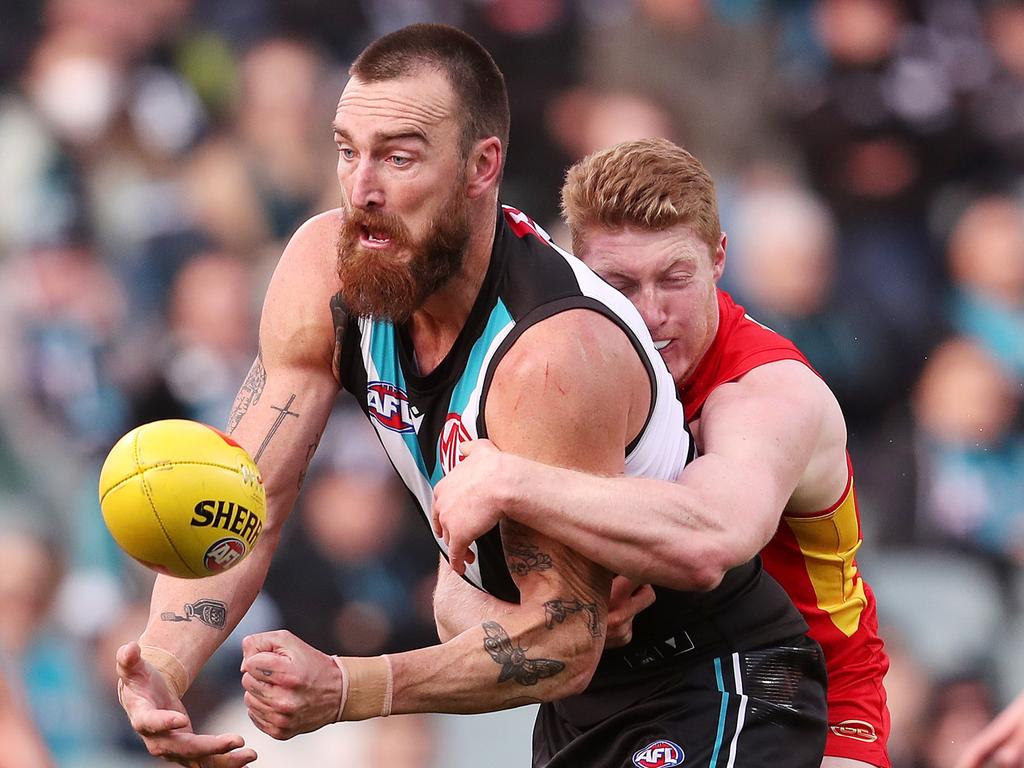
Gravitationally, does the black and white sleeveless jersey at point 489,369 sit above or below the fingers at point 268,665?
above

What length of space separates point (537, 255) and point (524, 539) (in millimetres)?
773

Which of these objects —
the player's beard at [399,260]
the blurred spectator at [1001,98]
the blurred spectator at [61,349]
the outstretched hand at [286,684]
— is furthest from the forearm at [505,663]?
the blurred spectator at [1001,98]

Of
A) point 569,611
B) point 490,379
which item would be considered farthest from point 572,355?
point 569,611

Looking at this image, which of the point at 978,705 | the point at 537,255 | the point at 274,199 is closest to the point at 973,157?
the point at 978,705

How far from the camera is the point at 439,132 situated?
3.88 m

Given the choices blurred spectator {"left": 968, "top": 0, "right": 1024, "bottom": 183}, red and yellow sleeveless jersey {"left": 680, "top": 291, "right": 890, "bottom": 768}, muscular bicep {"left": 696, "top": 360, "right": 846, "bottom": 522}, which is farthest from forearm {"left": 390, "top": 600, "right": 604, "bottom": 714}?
blurred spectator {"left": 968, "top": 0, "right": 1024, "bottom": 183}

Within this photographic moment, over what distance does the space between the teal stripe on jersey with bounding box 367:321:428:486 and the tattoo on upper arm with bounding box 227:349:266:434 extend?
0.42 m

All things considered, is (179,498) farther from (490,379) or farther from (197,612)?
(490,379)

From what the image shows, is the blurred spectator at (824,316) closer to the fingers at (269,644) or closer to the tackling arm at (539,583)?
the tackling arm at (539,583)

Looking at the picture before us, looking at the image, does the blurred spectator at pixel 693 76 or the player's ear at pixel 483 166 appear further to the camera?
the blurred spectator at pixel 693 76

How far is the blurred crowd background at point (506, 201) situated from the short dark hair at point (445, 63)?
4.11m

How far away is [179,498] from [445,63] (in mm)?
1340

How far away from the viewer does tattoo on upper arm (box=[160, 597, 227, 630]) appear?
4074mm

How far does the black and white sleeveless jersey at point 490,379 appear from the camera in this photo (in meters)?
3.86
